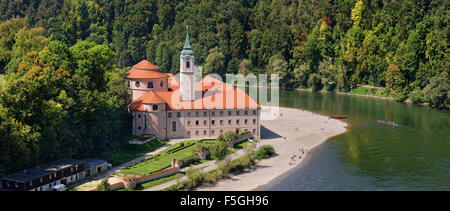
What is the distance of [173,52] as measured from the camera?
147625mm

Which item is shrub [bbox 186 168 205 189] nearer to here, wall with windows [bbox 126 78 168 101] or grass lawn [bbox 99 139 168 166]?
grass lawn [bbox 99 139 168 166]

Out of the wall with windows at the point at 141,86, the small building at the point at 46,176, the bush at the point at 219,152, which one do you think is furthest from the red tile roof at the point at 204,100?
the small building at the point at 46,176

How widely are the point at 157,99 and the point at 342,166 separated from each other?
24.5m

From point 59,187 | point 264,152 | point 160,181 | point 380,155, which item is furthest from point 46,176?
point 380,155

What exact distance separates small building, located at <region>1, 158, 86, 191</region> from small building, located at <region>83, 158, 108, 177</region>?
0.86 m

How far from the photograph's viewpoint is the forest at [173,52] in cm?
5981

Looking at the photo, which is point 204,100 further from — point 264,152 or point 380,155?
point 380,155

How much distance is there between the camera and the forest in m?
59.8

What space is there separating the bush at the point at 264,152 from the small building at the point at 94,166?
17.4 metres

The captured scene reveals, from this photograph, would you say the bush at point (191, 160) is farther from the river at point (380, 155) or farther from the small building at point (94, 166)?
the river at point (380, 155)

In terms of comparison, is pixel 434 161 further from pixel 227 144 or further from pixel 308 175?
pixel 227 144

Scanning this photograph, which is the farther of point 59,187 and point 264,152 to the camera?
point 264,152

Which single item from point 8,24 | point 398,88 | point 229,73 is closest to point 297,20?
point 229,73

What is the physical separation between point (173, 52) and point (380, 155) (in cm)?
8652
